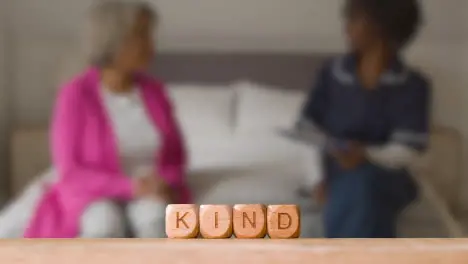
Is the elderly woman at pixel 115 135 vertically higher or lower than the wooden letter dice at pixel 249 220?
higher

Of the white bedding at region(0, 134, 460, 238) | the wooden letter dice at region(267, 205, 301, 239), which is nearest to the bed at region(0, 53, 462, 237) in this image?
the white bedding at region(0, 134, 460, 238)

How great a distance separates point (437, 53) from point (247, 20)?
0.32 m

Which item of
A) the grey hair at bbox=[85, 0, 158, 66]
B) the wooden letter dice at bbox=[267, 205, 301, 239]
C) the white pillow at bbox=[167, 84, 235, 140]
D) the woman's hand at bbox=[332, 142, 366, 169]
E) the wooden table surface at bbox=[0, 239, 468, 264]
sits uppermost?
the grey hair at bbox=[85, 0, 158, 66]

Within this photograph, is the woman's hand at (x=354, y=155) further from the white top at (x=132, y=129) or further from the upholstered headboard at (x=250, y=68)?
the white top at (x=132, y=129)

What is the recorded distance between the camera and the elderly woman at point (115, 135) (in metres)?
1.37

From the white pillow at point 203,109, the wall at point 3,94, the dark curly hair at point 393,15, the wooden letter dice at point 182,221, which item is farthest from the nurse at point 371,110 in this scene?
the wall at point 3,94

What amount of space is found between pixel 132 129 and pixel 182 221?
229mm

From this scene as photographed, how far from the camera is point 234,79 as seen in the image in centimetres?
138

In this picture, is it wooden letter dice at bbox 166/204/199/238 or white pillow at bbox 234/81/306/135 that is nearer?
wooden letter dice at bbox 166/204/199/238

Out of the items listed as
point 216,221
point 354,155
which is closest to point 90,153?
point 216,221

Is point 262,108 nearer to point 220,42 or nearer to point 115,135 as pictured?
point 220,42

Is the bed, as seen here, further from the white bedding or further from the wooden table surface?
the wooden table surface

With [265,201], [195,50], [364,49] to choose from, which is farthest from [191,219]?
[364,49]

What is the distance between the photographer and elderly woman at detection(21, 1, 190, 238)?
1.37 m
